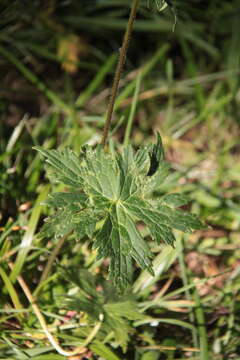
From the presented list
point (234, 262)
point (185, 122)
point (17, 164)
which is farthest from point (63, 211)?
point (185, 122)

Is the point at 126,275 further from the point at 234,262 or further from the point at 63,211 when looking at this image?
the point at 234,262

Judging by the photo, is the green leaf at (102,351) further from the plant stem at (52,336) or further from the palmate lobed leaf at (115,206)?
the palmate lobed leaf at (115,206)

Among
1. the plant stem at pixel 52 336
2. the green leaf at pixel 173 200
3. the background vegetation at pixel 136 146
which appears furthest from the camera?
the background vegetation at pixel 136 146

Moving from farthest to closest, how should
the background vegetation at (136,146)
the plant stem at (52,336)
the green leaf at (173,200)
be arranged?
the background vegetation at (136,146)
the plant stem at (52,336)
the green leaf at (173,200)

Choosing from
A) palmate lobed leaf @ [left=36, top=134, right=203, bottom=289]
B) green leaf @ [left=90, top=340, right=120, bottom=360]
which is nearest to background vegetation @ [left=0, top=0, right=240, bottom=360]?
green leaf @ [left=90, top=340, right=120, bottom=360]

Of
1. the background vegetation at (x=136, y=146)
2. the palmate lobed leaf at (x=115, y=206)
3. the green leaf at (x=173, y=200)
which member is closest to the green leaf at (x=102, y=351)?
the background vegetation at (x=136, y=146)

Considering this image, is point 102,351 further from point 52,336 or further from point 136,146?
point 136,146
